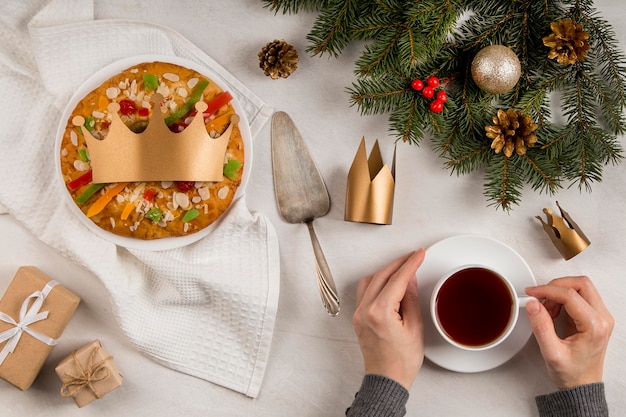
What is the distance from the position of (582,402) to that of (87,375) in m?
1.05

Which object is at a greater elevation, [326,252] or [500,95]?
[500,95]

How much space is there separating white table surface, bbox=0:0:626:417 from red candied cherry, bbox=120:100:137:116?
0.23 metres

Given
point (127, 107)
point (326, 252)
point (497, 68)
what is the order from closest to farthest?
point (497, 68) → point (127, 107) → point (326, 252)

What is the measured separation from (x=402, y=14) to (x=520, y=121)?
324 millimetres

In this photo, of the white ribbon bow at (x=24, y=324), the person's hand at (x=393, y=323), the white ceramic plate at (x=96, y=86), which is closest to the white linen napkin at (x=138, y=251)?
the white ceramic plate at (x=96, y=86)

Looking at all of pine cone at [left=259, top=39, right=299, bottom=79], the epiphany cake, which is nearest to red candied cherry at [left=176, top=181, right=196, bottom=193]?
the epiphany cake

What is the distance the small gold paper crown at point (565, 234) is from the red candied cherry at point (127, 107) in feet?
3.06

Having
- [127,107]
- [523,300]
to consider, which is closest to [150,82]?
[127,107]

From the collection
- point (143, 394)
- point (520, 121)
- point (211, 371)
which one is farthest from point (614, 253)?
point (143, 394)

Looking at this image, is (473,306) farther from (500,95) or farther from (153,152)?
(153,152)

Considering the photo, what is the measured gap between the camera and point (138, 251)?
1213 millimetres

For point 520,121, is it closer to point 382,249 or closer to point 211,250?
point 382,249

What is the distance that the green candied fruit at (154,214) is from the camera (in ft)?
3.78

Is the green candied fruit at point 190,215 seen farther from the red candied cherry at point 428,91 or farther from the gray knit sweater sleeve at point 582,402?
the gray knit sweater sleeve at point 582,402
